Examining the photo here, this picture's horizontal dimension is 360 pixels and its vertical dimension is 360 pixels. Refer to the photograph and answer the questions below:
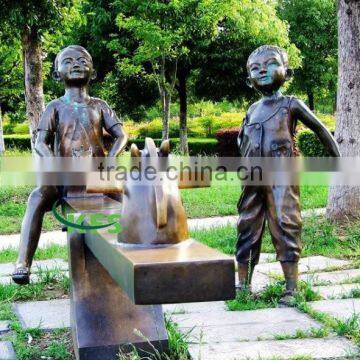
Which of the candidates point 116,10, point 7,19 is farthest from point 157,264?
point 116,10

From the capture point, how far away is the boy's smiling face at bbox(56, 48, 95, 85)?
4.14 m

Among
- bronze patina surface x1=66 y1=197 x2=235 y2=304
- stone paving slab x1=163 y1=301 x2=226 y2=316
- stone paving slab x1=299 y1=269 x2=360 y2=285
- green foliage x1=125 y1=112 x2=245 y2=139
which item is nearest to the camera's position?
bronze patina surface x1=66 y1=197 x2=235 y2=304

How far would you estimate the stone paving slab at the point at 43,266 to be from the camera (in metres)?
5.34

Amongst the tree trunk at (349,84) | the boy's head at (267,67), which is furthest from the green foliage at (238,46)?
the boy's head at (267,67)

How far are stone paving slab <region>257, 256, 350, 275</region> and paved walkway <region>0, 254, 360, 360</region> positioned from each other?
204mm

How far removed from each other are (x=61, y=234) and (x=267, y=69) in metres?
4.22

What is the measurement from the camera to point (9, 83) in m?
19.7

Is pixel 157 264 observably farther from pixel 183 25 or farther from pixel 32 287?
pixel 183 25

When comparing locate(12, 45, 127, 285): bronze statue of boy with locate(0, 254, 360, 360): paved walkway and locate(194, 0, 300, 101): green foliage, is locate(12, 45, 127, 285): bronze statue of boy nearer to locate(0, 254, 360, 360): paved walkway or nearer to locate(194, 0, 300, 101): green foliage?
locate(0, 254, 360, 360): paved walkway

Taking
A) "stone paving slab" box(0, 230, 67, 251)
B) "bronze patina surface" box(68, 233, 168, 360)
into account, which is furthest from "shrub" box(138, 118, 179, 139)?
"bronze patina surface" box(68, 233, 168, 360)

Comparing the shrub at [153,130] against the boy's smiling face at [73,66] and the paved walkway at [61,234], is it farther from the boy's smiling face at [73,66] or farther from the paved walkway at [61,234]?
the boy's smiling face at [73,66]

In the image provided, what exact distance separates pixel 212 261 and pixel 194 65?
19.9 metres

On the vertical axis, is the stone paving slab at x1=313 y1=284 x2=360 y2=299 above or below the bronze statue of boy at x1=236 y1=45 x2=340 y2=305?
below

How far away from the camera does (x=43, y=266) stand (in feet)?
18.2
